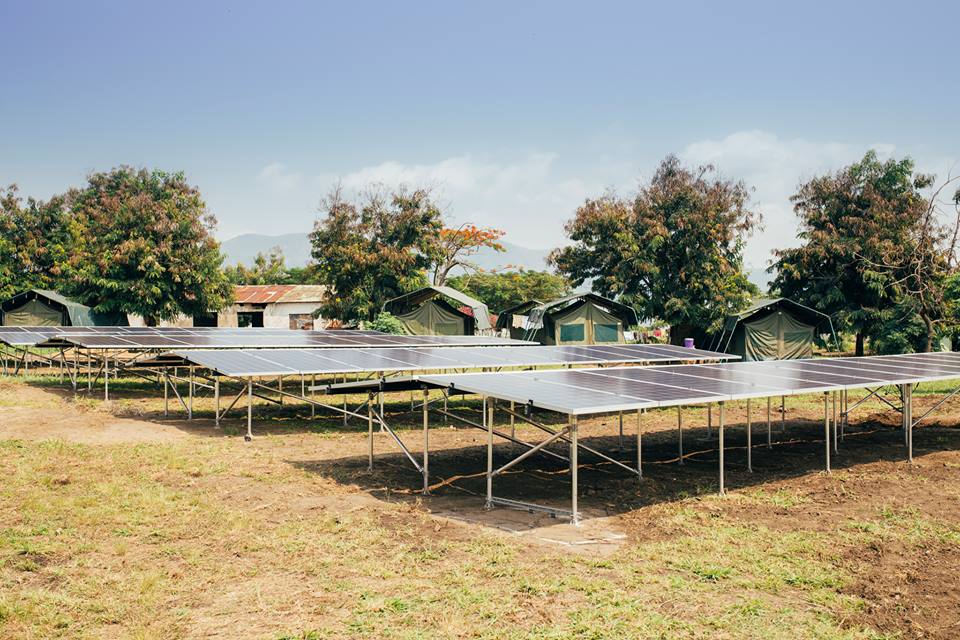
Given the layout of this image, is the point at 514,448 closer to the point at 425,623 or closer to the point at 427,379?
the point at 427,379

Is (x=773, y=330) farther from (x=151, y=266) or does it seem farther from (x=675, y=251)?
(x=151, y=266)

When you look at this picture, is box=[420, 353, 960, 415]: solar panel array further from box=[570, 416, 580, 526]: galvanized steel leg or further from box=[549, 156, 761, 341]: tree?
box=[549, 156, 761, 341]: tree

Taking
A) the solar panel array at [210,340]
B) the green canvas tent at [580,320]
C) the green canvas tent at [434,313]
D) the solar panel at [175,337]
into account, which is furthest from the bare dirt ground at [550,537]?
the green canvas tent at [434,313]

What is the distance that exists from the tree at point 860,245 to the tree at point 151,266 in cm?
3498

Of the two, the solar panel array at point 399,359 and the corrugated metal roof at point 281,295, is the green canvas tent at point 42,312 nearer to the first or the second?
the corrugated metal roof at point 281,295

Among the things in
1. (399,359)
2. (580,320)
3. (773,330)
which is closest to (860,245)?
(773,330)

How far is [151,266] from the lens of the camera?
43406mm

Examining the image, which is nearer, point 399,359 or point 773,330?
point 399,359

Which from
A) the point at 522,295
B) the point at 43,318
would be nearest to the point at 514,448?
the point at 43,318

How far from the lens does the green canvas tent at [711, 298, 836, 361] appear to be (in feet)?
119

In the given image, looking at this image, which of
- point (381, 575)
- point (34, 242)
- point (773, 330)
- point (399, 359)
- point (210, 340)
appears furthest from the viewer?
point (34, 242)

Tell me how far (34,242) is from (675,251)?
43.2 m

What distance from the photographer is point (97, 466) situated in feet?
44.4

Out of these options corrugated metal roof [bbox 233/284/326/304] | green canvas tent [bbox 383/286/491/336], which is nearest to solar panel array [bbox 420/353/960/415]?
green canvas tent [bbox 383/286/491/336]
